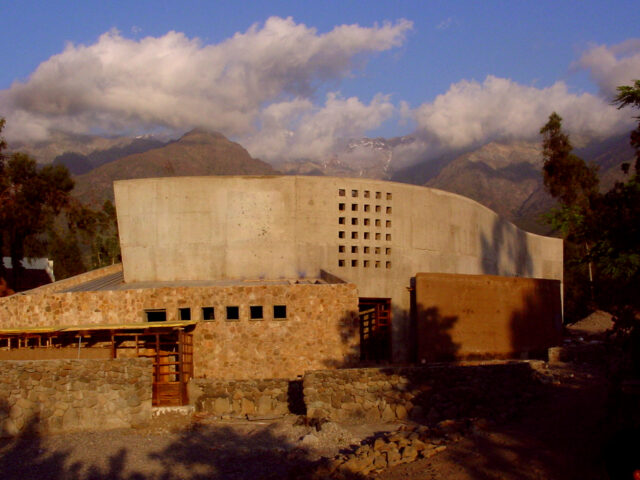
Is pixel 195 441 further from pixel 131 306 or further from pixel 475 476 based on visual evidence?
pixel 475 476

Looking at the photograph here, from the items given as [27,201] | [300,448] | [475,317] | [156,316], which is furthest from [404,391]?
[27,201]

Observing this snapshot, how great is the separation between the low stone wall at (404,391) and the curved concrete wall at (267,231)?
7120mm

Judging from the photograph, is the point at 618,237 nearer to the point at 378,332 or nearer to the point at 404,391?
the point at 404,391

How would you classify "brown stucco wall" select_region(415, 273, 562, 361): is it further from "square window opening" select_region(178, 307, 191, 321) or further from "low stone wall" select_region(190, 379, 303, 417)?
"square window opening" select_region(178, 307, 191, 321)

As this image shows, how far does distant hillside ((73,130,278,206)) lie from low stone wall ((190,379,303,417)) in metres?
78.4

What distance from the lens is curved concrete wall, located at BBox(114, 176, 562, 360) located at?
84.8 feet

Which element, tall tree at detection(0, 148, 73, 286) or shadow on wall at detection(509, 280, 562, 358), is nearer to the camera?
shadow on wall at detection(509, 280, 562, 358)

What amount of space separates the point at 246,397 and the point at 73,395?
5.55m

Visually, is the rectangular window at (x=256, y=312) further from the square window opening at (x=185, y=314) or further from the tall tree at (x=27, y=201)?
the tall tree at (x=27, y=201)

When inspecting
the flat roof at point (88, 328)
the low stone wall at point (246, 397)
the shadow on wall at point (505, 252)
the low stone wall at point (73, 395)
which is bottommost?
the low stone wall at point (246, 397)

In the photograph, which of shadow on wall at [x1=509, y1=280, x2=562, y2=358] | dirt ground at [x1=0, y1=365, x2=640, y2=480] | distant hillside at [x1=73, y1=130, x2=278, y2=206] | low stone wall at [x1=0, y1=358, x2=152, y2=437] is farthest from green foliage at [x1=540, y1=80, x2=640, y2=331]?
distant hillside at [x1=73, y1=130, x2=278, y2=206]

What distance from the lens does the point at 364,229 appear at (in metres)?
27.0

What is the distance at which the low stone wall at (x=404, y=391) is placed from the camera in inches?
734

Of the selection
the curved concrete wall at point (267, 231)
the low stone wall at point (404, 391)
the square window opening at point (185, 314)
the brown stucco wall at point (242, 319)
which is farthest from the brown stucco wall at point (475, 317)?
the square window opening at point (185, 314)
